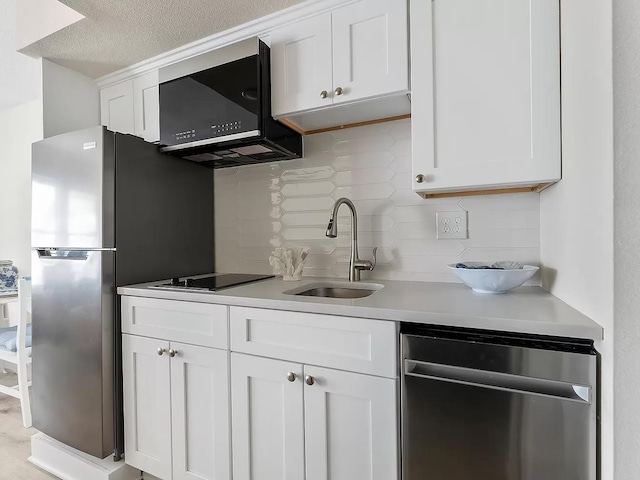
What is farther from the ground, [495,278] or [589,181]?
[589,181]

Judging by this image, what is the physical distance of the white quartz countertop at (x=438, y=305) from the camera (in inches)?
36.6

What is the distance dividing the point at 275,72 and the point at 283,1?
1.02 feet

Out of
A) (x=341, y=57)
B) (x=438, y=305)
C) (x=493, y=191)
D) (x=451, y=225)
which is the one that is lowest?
(x=438, y=305)

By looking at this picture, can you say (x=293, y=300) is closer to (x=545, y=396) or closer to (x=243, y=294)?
(x=243, y=294)

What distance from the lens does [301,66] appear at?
161cm

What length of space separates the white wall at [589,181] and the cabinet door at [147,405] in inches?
62.7

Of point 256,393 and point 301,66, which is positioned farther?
point 301,66

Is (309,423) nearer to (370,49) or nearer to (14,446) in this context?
(370,49)

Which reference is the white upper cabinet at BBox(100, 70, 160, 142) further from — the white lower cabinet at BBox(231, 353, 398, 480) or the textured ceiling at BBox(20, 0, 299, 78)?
the white lower cabinet at BBox(231, 353, 398, 480)

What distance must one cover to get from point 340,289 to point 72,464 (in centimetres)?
165

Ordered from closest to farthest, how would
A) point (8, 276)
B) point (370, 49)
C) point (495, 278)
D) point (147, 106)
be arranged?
1. point (495, 278)
2. point (370, 49)
3. point (147, 106)
4. point (8, 276)

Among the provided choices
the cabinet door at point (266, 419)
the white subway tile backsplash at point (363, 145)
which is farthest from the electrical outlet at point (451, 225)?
the cabinet door at point (266, 419)

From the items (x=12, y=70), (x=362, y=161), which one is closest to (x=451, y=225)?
(x=362, y=161)

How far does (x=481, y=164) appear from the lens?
1.26 m
